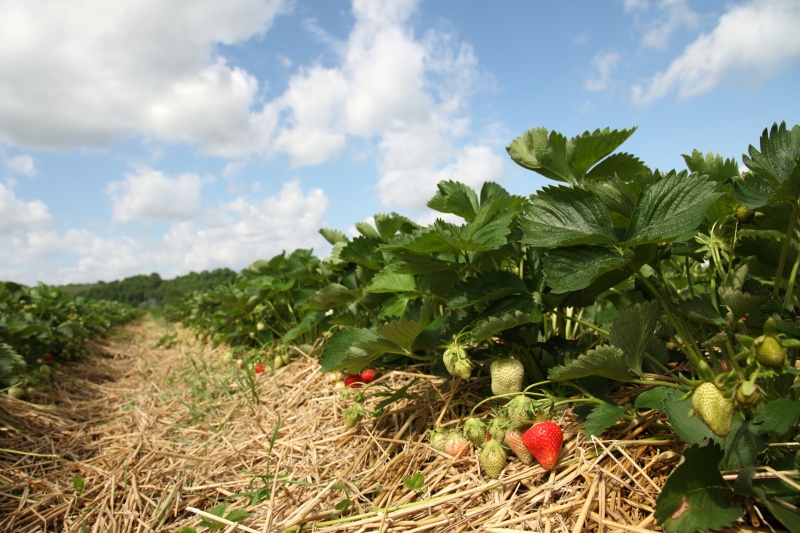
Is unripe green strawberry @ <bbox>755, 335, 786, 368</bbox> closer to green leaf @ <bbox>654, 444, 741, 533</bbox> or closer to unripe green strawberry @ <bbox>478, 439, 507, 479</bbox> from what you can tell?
green leaf @ <bbox>654, 444, 741, 533</bbox>

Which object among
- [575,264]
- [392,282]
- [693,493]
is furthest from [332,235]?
[693,493]

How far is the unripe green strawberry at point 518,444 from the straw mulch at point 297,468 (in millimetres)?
35

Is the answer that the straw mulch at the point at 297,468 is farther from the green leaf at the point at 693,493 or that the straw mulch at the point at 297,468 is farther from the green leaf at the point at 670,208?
the green leaf at the point at 670,208

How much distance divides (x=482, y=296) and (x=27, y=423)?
3146 millimetres

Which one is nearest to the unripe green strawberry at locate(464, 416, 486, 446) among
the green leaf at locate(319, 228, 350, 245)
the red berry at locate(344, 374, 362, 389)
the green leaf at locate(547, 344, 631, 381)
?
the green leaf at locate(547, 344, 631, 381)

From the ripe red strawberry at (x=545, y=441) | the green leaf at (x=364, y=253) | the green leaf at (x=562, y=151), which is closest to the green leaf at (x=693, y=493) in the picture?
the ripe red strawberry at (x=545, y=441)

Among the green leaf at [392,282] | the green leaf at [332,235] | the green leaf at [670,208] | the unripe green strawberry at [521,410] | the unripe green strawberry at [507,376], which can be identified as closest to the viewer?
the green leaf at [670,208]

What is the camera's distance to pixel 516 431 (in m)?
1.38

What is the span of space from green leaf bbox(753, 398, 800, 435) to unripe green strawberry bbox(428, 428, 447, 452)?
0.89 m

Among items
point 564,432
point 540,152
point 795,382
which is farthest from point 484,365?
point 795,382

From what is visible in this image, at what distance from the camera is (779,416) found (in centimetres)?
95

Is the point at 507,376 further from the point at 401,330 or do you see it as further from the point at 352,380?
the point at 352,380

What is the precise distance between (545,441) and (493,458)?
0.16 m

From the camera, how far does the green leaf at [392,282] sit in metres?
1.92
